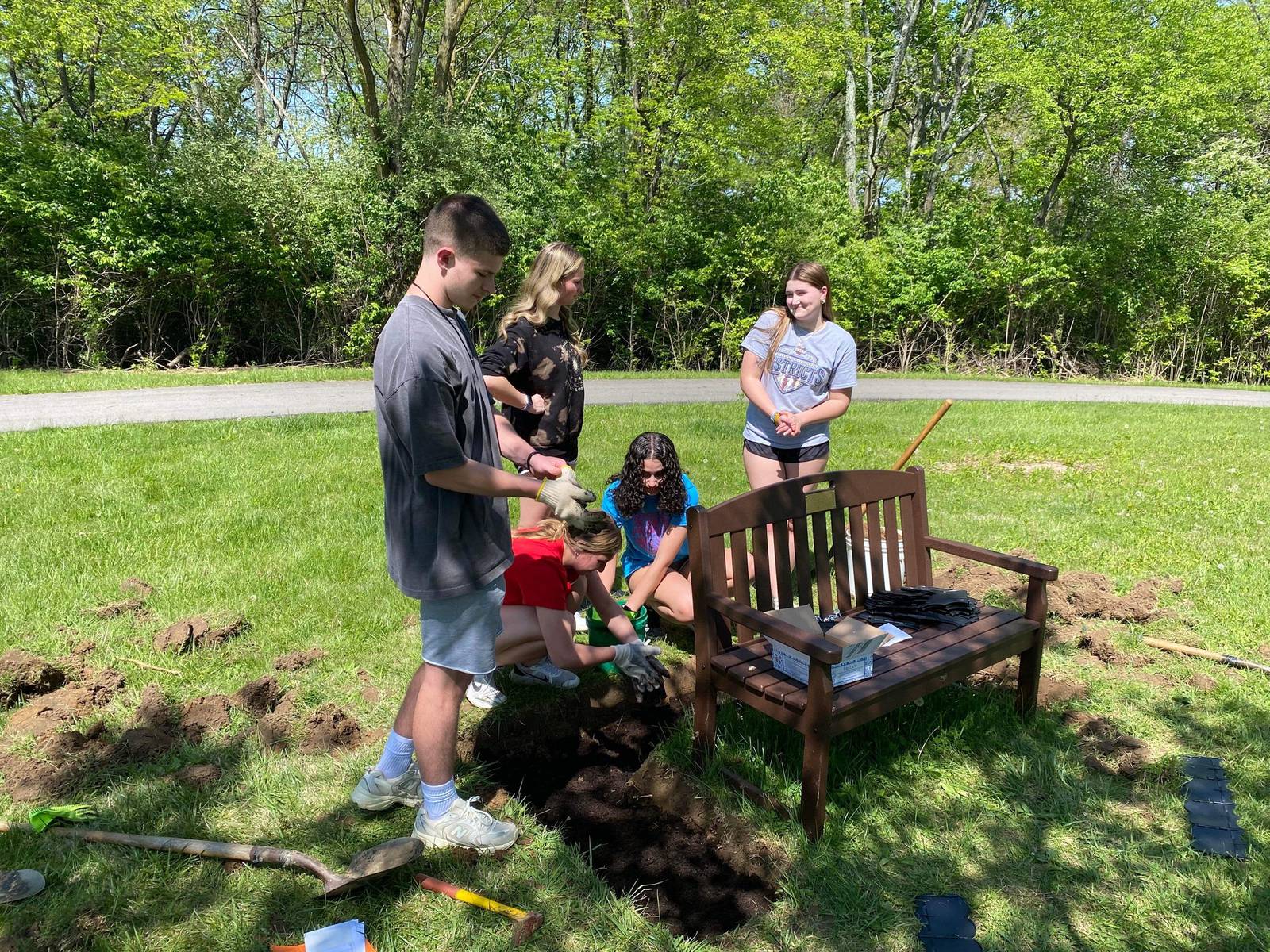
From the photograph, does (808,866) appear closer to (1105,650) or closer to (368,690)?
(368,690)

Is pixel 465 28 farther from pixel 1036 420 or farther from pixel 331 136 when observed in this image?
pixel 1036 420

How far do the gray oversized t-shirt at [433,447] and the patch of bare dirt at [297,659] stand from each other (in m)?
1.81

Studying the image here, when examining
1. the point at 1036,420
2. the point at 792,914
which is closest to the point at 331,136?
the point at 1036,420

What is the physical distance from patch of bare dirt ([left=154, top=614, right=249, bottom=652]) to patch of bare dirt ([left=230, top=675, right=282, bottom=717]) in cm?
58

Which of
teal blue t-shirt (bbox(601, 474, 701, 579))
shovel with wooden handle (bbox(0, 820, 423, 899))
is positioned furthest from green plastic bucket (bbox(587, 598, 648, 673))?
shovel with wooden handle (bbox(0, 820, 423, 899))

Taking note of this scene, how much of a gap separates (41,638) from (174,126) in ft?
69.8

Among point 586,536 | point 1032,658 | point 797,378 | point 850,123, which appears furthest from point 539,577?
point 850,123

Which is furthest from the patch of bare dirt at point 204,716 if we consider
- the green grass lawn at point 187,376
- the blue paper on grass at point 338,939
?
the green grass lawn at point 187,376

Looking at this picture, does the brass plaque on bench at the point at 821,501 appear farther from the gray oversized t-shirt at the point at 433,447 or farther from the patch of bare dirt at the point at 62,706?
the patch of bare dirt at the point at 62,706

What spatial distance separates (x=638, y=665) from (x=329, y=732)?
1.39 metres

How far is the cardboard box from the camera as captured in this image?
288cm

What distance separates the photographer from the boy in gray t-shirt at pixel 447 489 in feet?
7.34

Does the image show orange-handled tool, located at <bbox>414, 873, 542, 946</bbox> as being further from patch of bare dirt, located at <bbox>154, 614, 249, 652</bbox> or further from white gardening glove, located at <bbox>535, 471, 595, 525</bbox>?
patch of bare dirt, located at <bbox>154, 614, 249, 652</bbox>

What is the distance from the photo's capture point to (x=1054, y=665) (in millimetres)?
4152
